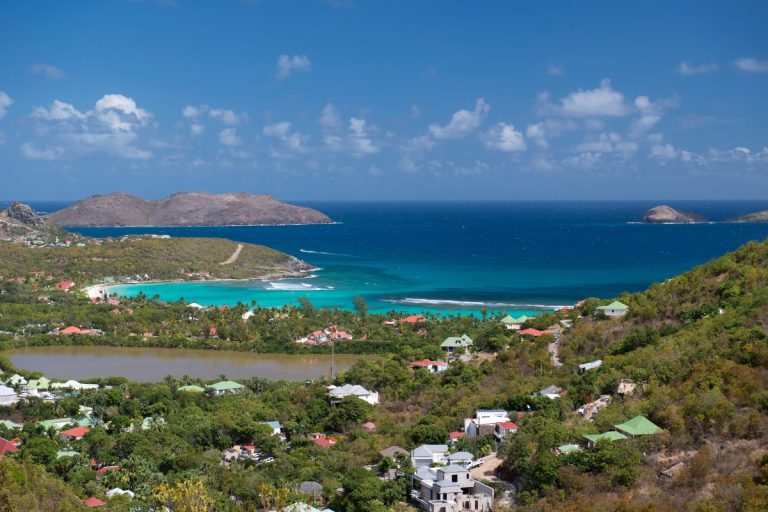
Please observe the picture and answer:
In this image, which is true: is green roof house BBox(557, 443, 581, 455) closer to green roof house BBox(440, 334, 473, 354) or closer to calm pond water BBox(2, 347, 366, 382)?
green roof house BBox(440, 334, 473, 354)

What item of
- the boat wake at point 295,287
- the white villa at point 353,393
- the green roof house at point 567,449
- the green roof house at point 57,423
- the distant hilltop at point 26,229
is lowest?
the green roof house at point 57,423

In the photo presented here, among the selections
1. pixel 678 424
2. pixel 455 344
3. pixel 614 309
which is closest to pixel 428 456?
pixel 678 424

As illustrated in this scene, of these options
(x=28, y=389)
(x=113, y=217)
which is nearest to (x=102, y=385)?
(x=28, y=389)

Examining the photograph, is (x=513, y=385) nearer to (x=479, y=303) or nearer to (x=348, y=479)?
(x=348, y=479)

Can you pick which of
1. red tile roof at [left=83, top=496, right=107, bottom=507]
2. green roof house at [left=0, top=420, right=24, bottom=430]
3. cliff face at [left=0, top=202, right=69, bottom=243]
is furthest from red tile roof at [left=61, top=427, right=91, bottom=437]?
cliff face at [left=0, top=202, right=69, bottom=243]

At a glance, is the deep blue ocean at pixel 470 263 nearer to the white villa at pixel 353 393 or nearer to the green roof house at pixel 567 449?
the white villa at pixel 353 393

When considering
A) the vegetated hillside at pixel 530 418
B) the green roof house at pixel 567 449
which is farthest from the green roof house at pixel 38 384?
the green roof house at pixel 567 449

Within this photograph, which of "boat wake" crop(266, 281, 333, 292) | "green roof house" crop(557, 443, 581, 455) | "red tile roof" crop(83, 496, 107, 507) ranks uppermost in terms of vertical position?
"green roof house" crop(557, 443, 581, 455)
